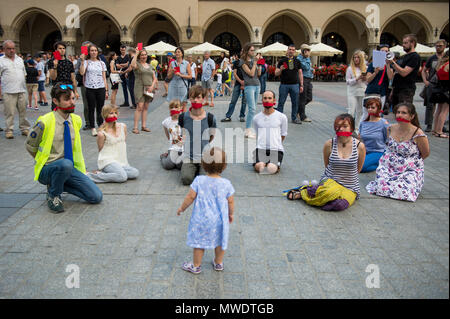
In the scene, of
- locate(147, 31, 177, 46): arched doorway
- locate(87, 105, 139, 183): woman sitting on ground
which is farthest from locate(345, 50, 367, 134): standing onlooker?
locate(147, 31, 177, 46): arched doorway

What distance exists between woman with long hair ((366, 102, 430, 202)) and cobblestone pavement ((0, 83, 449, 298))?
17cm

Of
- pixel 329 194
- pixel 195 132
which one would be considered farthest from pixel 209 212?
pixel 195 132

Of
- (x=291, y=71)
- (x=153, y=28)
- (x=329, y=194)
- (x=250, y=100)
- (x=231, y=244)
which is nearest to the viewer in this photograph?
(x=231, y=244)

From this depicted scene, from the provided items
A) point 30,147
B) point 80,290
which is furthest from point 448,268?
point 30,147

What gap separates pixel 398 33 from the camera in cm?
2972

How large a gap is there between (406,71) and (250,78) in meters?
3.19

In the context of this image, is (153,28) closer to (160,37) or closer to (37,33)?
(160,37)

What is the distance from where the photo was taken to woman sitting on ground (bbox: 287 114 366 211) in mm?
4344

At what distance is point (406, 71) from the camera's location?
7512mm

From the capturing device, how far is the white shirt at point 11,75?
7.39 metres

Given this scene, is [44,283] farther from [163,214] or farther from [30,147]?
[30,147]

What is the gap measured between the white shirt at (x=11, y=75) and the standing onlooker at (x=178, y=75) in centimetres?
315

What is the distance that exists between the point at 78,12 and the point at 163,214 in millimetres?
25009

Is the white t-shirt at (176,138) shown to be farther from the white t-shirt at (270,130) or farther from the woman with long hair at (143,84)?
the woman with long hair at (143,84)
